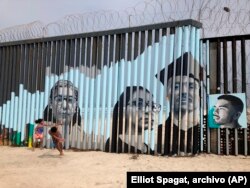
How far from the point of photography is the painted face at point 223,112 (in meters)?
11.0

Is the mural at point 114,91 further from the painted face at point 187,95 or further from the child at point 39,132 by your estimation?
the child at point 39,132

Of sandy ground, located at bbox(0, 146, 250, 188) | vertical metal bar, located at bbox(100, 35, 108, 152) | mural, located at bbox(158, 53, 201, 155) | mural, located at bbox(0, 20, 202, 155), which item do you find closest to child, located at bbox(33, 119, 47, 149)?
mural, located at bbox(0, 20, 202, 155)

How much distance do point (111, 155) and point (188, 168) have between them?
115 inches

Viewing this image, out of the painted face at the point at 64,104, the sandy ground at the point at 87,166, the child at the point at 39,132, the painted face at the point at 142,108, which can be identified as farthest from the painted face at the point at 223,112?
the child at the point at 39,132

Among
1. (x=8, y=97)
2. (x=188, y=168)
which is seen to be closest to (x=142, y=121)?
(x=188, y=168)

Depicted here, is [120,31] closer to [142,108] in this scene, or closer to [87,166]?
[142,108]

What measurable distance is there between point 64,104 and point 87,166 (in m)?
4.08

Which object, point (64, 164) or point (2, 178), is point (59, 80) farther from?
point (2, 178)

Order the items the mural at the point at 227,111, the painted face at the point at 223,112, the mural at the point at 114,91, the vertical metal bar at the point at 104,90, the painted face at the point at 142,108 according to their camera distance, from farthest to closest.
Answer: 1. the vertical metal bar at the point at 104,90
2. the painted face at the point at 142,108
3. the mural at the point at 114,91
4. the painted face at the point at 223,112
5. the mural at the point at 227,111

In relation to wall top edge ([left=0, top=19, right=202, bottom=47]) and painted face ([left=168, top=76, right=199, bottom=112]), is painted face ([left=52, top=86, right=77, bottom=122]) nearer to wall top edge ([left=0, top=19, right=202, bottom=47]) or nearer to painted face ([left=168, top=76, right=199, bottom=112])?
wall top edge ([left=0, top=19, right=202, bottom=47])

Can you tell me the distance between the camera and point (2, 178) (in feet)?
27.3

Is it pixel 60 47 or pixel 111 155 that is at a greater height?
pixel 60 47

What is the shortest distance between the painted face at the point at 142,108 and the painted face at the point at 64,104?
203 centimetres

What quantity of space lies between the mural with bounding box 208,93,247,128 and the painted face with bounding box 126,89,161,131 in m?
1.41
